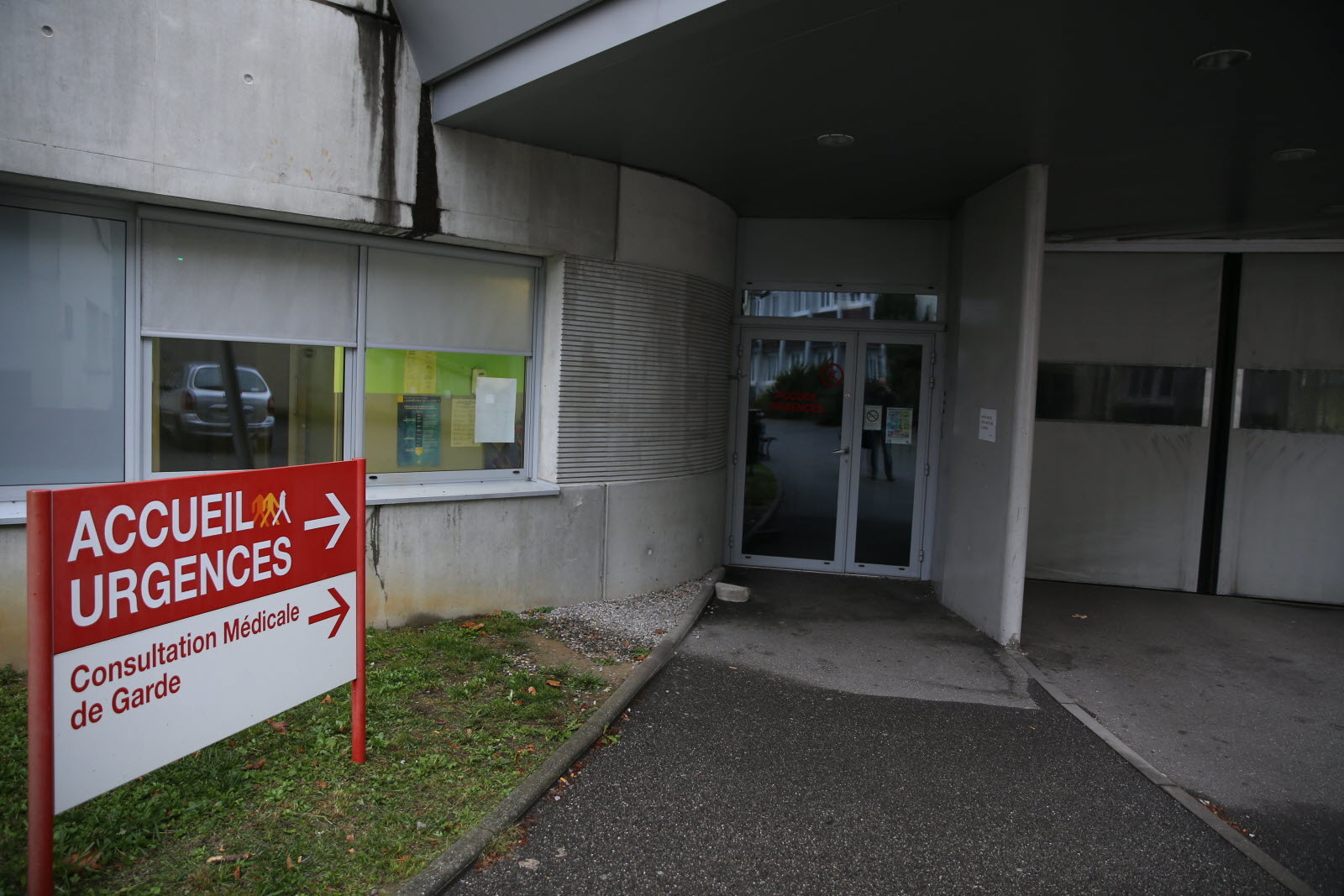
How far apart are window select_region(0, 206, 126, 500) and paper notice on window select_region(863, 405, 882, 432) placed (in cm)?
613

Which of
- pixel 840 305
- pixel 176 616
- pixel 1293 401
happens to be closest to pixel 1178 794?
pixel 176 616

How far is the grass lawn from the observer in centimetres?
304

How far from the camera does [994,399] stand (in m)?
6.73

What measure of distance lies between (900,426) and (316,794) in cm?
626

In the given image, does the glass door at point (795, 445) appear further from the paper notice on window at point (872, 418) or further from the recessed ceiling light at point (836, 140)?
the recessed ceiling light at point (836, 140)

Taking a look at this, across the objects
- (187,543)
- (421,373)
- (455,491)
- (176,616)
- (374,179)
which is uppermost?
(374,179)

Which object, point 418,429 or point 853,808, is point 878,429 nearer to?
point 418,429

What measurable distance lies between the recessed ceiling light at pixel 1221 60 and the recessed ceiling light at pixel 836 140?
2.07 meters

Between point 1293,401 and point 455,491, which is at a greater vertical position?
point 1293,401

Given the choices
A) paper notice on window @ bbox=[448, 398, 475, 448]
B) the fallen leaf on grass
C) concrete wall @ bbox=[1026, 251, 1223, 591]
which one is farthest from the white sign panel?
concrete wall @ bbox=[1026, 251, 1223, 591]

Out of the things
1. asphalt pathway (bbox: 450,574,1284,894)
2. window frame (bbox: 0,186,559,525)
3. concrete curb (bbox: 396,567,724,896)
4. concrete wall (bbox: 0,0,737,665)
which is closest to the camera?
concrete curb (bbox: 396,567,724,896)

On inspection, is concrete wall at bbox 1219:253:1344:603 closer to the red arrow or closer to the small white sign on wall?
the small white sign on wall

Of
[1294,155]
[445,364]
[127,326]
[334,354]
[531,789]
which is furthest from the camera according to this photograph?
[445,364]

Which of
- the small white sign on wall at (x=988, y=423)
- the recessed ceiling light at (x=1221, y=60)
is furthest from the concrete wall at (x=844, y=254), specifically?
the recessed ceiling light at (x=1221, y=60)
